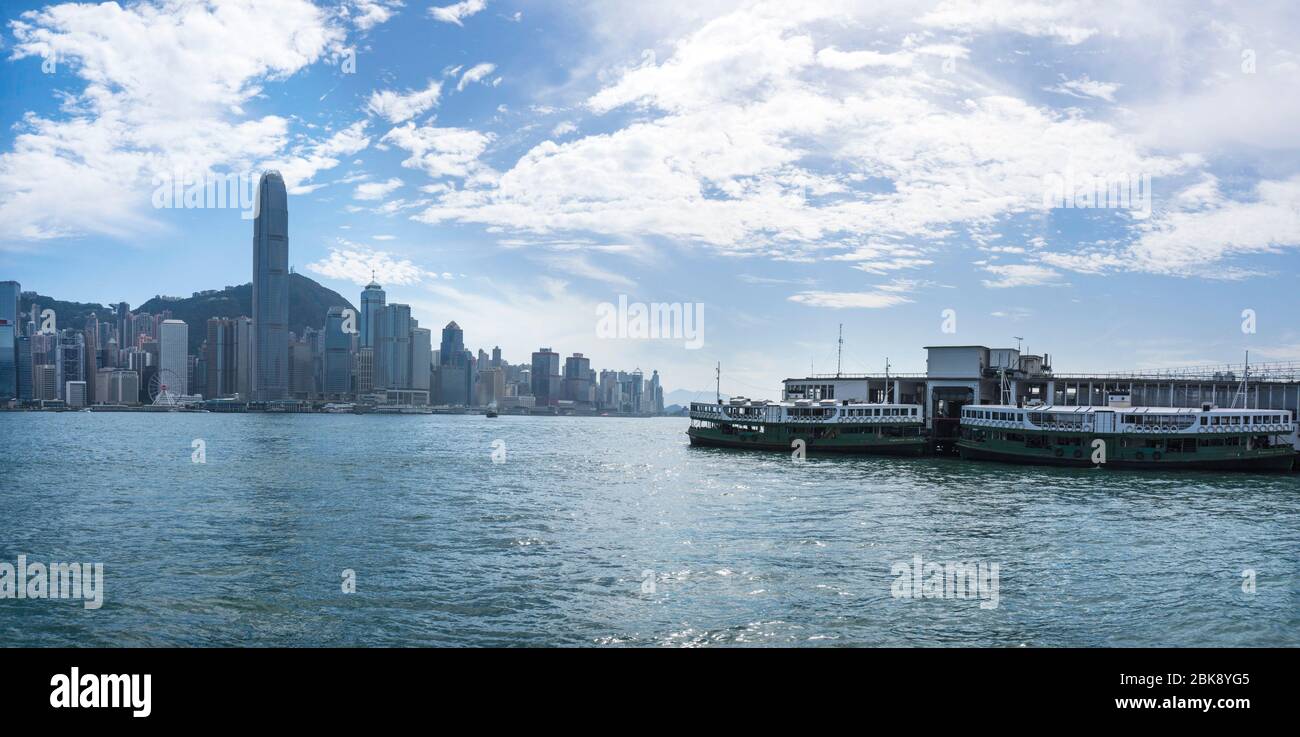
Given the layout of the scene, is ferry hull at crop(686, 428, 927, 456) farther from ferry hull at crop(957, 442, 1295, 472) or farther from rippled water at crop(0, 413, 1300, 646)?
rippled water at crop(0, 413, 1300, 646)

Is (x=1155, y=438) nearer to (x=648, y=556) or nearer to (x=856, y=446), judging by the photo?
(x=856, y=446)

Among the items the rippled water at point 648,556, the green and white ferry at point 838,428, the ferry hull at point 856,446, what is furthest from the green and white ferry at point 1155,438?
the green and white ferry at point 838,428

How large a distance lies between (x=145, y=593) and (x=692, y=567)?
20.4 metres

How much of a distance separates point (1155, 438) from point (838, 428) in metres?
33.8

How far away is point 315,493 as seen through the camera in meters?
56.1

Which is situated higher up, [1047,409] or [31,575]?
[1047,409]

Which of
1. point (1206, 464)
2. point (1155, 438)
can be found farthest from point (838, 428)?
point (1206, 464)

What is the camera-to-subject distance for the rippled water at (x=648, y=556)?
897 inches

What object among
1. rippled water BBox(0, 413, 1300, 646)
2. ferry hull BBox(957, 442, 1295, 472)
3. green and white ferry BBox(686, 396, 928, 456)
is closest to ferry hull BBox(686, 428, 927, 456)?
green and white ferry BBox(686, 396, 928, 456)

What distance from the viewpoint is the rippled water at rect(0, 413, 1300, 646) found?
22.8 meters

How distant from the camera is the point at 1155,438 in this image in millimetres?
76312

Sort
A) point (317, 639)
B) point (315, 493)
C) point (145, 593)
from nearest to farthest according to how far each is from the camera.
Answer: point (317, 639) → point (145, 593) → point (315, 493)
